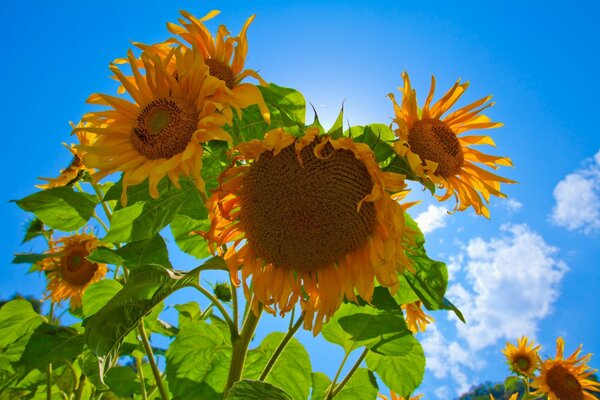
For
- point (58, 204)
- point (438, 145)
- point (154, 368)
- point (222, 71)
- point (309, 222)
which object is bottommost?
point (154, 368)

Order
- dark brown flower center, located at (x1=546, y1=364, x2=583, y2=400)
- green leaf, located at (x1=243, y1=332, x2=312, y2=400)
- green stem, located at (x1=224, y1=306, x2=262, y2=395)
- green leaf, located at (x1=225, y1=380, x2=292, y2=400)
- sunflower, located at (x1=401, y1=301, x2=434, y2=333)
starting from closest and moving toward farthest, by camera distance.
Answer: green leaf, located at (x1=225, y1=380, x2=292, y2=400), green stem, located at (x1=224, y1=306, x2=262, y2=395), green leaf, located at (x1=243, y1=332, x2=312, y2=400), sunflower, located at (x1=401, y1=301, x2=434, y2=333), dark brown flower center, located at (x1=546, y1=364, x2=583, y2=400)

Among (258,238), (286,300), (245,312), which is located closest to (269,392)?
(286,300)

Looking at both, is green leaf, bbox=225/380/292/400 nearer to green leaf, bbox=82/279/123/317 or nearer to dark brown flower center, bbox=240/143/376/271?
dark brown flower center, bbox=240/143/376/271

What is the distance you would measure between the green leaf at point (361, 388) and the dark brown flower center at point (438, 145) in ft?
3.68

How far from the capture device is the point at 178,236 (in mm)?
2223

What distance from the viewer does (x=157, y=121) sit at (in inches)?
68.2

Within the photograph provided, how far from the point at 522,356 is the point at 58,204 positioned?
16.0ft

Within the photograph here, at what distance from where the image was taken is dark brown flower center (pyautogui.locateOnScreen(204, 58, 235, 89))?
1934 mm

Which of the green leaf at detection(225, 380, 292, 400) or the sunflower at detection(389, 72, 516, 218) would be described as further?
the sunflower at detection(389, 72, 516, 218)

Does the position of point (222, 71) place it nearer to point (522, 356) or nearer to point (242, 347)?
point (242, 347)

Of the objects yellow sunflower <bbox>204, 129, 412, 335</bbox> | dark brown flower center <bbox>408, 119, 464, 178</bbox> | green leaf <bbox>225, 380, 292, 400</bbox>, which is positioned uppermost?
dark brown flower center <bbox>408, 119, 464, 178</bbox>

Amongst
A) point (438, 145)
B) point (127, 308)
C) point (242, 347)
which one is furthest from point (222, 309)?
point (438, 145)

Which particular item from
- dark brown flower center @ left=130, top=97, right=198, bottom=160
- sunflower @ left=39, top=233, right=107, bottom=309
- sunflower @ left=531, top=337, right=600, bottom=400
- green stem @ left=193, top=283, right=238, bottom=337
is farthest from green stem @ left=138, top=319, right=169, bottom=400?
sunflower @ left=531, top=337, right=600, bottom=400

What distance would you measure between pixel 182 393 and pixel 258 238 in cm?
85
